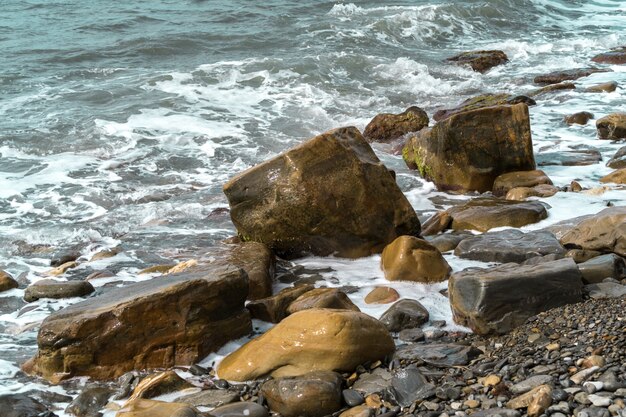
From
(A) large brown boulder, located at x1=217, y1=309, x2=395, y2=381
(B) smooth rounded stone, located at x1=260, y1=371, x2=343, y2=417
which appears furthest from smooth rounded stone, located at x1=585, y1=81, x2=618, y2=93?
(B) smooth rounded stone, located at x1=260, y1=371, x2=343, y2=417

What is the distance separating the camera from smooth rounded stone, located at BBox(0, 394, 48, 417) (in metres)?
4.62

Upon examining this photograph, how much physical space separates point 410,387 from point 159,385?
1508 millimetres

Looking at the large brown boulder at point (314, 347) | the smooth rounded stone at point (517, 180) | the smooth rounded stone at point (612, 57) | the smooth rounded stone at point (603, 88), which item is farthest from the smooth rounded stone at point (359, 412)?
the smooth rounded stone at point (612, 57)

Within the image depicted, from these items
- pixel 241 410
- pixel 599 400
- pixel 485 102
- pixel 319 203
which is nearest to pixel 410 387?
pixel 241 410

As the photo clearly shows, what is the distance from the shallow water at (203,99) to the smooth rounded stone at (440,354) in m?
0.61

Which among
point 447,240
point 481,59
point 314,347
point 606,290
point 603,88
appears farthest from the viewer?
point 481,59

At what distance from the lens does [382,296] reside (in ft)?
19.5

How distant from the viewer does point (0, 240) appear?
8219 millimetres

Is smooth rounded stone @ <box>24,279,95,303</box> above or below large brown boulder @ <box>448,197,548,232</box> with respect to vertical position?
below

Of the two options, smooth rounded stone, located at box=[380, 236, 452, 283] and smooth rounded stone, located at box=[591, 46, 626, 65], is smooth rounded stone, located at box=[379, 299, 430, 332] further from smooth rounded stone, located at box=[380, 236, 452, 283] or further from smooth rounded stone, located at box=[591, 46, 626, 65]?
smooth rounded stone, located at box=[591, 46, 626, 65]

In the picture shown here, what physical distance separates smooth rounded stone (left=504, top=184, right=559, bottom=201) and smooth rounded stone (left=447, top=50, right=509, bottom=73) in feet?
27.0

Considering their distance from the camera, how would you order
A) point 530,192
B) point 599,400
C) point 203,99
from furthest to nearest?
point 203,99
point 530,192
point 599,400

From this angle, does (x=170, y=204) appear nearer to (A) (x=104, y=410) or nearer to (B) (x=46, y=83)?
(A) (x=104, y=410)

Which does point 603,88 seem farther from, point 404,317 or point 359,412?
point 359,412
